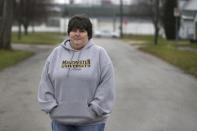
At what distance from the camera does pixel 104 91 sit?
515cm

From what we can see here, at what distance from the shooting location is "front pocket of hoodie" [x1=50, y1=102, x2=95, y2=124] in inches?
201

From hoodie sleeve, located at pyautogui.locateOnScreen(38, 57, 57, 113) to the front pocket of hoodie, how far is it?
3.5 inches

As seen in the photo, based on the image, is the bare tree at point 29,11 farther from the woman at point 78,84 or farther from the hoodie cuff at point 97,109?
the hoodie cuff at point 97,109

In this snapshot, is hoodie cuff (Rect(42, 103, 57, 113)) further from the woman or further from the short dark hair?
the short dark hair

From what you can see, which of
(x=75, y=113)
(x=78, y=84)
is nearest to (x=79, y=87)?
(x=78, y=84)

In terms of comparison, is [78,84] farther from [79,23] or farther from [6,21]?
[6,21]

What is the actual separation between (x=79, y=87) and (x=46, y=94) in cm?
32

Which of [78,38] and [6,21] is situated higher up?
[78,38]

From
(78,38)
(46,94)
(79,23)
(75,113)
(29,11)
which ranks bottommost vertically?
(29,11)

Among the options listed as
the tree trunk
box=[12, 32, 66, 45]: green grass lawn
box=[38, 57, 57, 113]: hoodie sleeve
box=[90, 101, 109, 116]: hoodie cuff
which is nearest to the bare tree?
box=[12, 32, 66, 45]: green grass lawn

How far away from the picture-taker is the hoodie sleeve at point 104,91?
201 inches

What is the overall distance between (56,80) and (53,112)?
0.89 ft

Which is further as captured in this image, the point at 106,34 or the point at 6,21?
the point at 106,34

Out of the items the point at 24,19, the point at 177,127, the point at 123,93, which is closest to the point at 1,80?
the point at 123,93
